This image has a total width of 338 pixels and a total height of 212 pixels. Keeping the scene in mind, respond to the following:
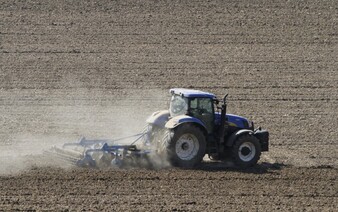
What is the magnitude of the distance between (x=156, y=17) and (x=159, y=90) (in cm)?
787

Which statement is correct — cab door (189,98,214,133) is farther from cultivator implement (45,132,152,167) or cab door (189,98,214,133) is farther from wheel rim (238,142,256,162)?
cultivator implement (45,132,152,167)

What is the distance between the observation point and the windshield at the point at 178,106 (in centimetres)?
2140

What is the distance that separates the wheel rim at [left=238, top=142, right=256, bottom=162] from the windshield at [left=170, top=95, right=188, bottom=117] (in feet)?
5.30

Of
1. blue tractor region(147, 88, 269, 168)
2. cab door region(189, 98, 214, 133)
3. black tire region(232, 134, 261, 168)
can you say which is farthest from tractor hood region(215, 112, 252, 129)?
black tire region(232, 134, 261, 168)

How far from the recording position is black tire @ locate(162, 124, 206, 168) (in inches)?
820

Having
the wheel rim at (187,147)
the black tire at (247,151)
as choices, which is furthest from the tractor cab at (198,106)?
the black tire at (247,151)

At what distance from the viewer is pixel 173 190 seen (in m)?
18.5

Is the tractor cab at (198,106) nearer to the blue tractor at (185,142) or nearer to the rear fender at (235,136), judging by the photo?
the blue tractor at (185,142)

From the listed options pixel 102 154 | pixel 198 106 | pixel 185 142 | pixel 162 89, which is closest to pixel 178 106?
pixel 198 106

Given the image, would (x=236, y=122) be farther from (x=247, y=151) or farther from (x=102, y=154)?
(x=102, y=154)

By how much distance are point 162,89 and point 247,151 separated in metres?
8.66

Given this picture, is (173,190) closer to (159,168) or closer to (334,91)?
(159,168)

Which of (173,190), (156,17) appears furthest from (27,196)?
(156,17)

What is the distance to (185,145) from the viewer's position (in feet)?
69.1
